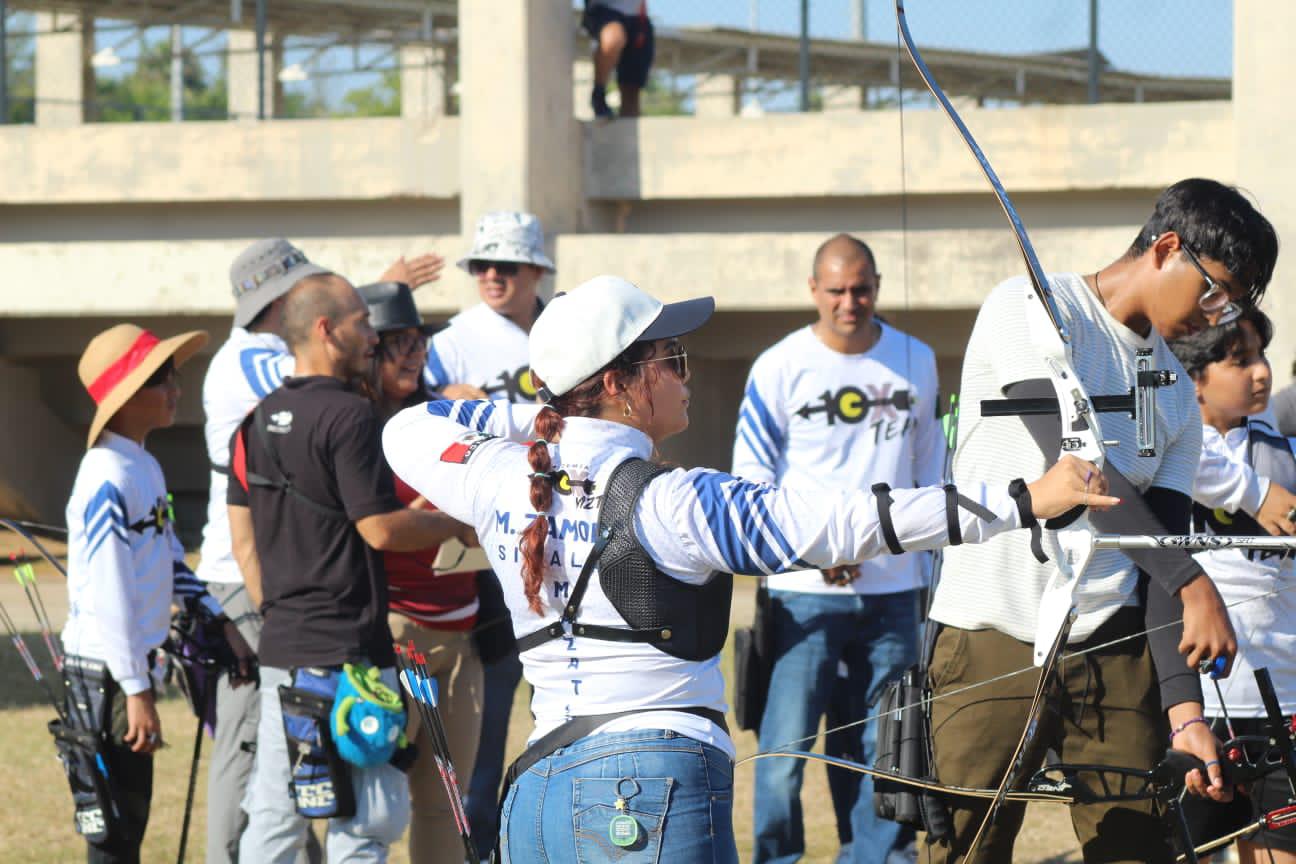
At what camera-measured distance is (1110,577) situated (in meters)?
3.35

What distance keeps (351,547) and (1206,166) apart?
9517 millimetres

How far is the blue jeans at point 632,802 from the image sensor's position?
258 centimetres

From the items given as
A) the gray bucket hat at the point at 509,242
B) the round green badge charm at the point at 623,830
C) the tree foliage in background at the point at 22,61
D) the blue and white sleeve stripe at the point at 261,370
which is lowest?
the round green badge charm at the point at 623,830

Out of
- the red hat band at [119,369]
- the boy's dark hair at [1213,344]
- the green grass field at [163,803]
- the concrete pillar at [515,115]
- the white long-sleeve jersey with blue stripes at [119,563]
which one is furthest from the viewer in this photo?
the concrete pillar at [515,115]

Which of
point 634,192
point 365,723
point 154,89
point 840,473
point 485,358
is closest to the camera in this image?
point 365,723

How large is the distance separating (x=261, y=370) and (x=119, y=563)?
0.86 meters

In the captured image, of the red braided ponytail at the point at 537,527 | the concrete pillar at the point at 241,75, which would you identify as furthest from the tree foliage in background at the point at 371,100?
the red braided ponytail at the point at 537,527

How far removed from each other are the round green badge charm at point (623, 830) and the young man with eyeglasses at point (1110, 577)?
111cm

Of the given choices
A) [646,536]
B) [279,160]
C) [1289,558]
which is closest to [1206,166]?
[279,160]

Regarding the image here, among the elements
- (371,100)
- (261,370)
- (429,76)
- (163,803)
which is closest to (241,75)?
(429,76)

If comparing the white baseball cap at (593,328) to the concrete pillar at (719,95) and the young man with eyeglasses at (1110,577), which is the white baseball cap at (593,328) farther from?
the concrete pillar at (719,95)

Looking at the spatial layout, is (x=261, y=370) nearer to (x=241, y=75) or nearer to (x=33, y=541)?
(x=33, y=541)

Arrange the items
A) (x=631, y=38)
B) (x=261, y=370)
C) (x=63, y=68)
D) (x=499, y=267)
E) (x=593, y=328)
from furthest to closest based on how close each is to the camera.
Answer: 1. (x=63, y=68)
2. (x=631, y=38)
3. (x=499, y=267)
4. (x=261, y=370)
5. (x=593, y=328)

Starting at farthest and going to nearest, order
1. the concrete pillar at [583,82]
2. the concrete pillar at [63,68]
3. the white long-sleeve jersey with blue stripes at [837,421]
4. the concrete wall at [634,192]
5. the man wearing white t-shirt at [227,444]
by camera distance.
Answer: the concrete pillar at [63,68]
the concrete pillar at [583,82]
the concrete wall at [634,192]
the white long-sleeve jersey with blue stripes at [837,421]
the man wearing white t-shirt at [227,444]
